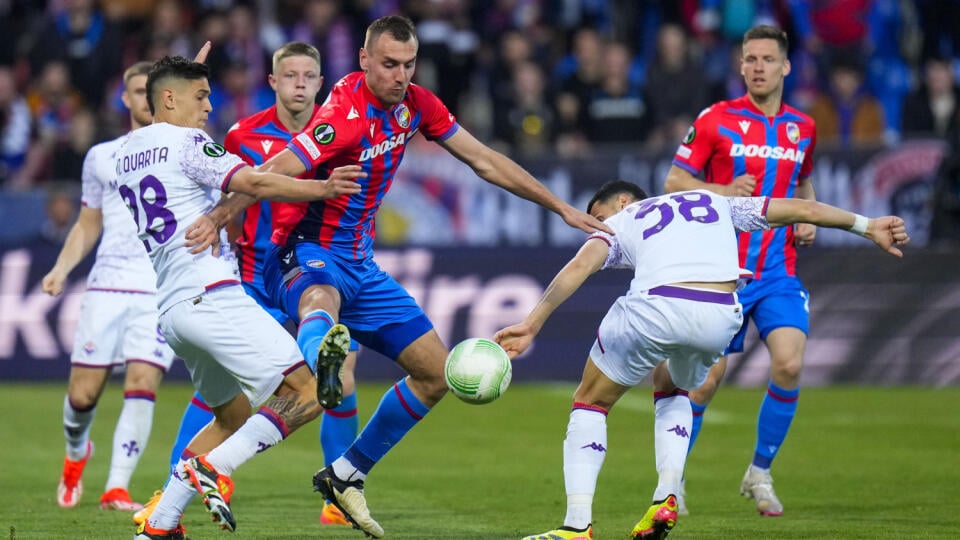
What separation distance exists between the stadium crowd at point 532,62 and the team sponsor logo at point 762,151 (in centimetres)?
815

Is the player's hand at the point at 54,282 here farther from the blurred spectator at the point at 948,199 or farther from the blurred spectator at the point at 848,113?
the blurred spectator at the point at 848,113

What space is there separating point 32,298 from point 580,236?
6272 millimetres

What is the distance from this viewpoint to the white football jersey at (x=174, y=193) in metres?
7.57

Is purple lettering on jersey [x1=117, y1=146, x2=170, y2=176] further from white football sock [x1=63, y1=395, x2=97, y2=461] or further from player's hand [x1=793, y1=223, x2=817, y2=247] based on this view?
player's hand [x1=793, y1=223, x2=817, y2=247]

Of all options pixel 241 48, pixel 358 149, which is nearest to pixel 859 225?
pixel 358 149

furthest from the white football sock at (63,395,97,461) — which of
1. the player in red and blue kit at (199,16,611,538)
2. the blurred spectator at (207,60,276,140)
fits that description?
the blurred spectator at (207,60,276,140)

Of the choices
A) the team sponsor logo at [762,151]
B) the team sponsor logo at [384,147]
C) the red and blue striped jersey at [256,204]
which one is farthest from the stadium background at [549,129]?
the team sponsor logo at [384,147]

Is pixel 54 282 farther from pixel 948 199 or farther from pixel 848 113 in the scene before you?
pixel 848 113

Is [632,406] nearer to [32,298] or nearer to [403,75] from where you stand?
[32,298]

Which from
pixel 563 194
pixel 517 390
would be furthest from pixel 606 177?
pixel 517 390

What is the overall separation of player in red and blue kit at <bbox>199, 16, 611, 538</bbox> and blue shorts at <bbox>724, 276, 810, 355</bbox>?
77.9 inches

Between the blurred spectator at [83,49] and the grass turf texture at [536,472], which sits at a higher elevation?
the blurred spectator at [83,49]

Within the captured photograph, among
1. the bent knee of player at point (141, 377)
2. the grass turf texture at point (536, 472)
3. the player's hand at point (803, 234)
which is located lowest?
the grass turf texture at point (536, 472)

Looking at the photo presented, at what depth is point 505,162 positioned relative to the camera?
28.7 feet
